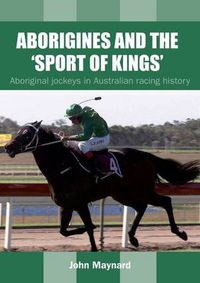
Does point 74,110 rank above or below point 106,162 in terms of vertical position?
above

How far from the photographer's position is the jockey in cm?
944

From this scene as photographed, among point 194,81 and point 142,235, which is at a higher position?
point 194,81

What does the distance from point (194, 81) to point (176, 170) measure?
4.15ft

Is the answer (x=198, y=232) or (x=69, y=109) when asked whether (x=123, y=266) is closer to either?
(x=69, y=109)

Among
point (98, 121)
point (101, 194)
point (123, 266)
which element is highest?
point (98, 121)

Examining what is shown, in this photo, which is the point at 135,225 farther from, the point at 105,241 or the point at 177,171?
the point at 177,171

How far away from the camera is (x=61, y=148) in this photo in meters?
9.60

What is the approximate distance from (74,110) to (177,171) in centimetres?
204

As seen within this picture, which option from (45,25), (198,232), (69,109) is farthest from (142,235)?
(45,25)

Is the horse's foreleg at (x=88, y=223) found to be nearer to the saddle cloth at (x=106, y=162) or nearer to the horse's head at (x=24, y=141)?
Answer: the saddle cloth at (x=106, y=162)

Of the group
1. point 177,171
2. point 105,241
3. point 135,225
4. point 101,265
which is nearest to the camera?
point 101,265

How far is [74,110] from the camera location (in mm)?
9430

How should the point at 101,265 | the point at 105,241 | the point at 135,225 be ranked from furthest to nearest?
the point at 105,241
the point at 135,225
the point at 101,265

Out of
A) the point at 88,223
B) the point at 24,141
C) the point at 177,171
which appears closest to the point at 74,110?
the point at 24,141
